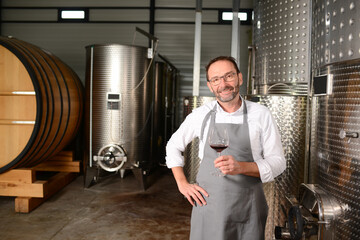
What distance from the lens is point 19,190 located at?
325cm

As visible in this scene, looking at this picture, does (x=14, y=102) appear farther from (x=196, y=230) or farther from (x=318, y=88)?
(x=318, y=88)

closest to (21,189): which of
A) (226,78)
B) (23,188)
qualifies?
(23,188)

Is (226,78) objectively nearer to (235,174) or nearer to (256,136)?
(256,136)

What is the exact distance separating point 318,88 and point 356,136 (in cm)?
39

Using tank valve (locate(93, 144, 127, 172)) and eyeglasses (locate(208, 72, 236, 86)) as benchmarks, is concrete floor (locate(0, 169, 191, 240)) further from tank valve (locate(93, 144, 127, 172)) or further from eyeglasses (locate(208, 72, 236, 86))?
eyeglasses (locate(208, 72, 236, 86))

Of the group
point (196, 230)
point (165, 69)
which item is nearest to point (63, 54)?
point (165, 69)

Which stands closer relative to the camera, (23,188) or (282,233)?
(282,233)

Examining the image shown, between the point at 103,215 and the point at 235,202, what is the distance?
7.15 feet

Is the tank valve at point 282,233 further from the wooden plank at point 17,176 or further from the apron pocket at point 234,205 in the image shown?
the wooden plank at point 17,176

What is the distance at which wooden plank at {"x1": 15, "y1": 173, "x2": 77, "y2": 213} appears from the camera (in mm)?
3213

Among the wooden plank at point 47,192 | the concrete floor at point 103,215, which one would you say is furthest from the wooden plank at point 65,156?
the concrete floor at point 103,215

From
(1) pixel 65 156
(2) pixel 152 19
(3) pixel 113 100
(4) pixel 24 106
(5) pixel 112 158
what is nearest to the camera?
(4) pixel 24 106

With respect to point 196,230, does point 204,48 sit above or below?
above

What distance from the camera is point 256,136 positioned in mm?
1478
